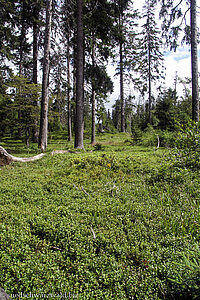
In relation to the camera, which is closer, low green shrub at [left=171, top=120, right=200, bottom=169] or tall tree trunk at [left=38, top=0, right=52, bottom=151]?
low green shrub at [left=171, top=120, right=200, bottom=169]

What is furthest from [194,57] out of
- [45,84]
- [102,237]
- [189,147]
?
[102,237]

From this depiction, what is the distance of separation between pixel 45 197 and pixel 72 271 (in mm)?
2059

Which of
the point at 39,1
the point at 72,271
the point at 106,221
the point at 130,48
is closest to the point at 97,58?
the point at 39,1

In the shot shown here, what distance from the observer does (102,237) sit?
2664mm

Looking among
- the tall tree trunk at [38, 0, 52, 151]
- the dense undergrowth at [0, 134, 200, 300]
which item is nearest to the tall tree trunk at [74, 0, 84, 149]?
the tall tree trunk at [38, 0, 52, 151]

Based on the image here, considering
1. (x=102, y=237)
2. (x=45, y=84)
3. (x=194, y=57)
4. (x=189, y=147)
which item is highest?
(x=194, y=57)

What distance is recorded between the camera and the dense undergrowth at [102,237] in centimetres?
198

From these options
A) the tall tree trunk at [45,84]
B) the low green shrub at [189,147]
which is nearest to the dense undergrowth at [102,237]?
the low green shrub at [189,147]

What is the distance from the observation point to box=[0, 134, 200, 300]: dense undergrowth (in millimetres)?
1976

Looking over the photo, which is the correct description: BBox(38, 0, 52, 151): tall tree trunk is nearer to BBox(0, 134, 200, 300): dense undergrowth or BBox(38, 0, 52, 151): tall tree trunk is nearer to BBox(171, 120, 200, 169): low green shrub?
BBox(0, 134, 200, 300): dense undergrowth

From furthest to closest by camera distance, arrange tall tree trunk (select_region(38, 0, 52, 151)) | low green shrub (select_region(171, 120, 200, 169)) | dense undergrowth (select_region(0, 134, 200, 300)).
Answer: tall tree trunk (select_region(38, 0, 52, 151))
low green shrub (select_region(171, 120, 200, 169))
dense undergrowth (select_region(0, 134, 200, 300))

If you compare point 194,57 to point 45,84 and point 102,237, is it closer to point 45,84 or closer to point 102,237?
point 45,84

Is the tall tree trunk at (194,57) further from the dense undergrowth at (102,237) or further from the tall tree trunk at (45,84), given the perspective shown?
the tall tree trunk at (45,84)

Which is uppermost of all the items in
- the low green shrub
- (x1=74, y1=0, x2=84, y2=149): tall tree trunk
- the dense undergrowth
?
(x1=74, y1=0, x2=84, y2=149): tall tree trunk
